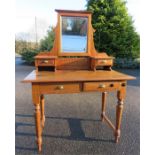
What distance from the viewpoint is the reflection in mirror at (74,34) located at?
2598 millimetres

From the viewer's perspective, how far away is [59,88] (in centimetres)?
205

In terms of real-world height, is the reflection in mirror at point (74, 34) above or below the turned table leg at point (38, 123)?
above

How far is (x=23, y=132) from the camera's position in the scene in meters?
2.69

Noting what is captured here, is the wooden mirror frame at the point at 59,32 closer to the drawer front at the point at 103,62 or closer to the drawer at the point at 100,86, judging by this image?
the drawer front at the point at 103,62

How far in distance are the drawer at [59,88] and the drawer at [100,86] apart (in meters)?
0.11

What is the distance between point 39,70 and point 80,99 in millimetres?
1981

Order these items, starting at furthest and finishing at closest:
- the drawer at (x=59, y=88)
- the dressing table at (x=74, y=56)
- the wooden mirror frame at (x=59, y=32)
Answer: the wooden mirror frame at (x=59, y=32)
the dressing table at (x=74, y=56)
the drawer at (x=59, y=88)

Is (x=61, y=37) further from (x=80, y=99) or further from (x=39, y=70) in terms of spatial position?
(x=80, y=99)

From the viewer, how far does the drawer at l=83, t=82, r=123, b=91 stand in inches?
83.3

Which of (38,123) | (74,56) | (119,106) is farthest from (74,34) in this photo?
(38,123)

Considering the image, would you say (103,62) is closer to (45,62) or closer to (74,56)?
(74,56)

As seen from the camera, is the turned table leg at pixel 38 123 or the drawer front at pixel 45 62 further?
the drawer front at pixel 45 62

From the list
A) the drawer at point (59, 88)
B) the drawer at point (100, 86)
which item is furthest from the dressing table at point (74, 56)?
the drawer at point (59, 88)

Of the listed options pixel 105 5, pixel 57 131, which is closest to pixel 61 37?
pixel 57 131
